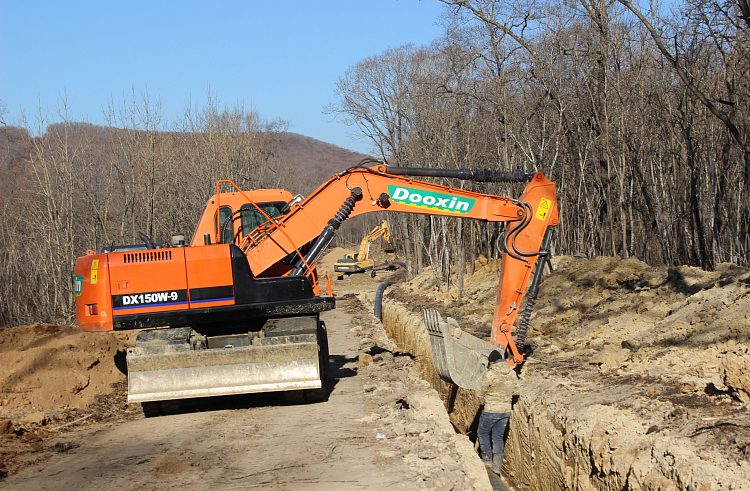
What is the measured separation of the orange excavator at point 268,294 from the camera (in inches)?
317

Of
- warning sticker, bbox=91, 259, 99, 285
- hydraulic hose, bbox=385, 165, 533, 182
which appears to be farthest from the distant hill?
warning sticker, bbox=91, 259, 99, 285

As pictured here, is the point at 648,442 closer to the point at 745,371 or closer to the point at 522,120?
the point at 745,371

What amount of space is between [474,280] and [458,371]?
1247cm

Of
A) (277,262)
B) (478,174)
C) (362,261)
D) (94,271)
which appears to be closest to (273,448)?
(277,262)

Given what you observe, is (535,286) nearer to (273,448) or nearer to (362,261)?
(273,448)

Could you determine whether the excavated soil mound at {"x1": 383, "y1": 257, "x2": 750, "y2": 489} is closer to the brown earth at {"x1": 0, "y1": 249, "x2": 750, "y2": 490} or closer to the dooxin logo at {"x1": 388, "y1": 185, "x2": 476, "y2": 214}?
the brown earth at {"x1": 0, "y1": 249, "x2": 750, "y2": 490}

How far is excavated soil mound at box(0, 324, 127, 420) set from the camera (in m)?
9.09

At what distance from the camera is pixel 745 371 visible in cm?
590

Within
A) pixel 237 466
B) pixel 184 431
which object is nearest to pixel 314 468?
pixel 237 466

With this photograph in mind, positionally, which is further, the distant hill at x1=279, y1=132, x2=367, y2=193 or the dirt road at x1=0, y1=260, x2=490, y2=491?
the distant hill at x1=279, y1=132, x2=367, y2=193

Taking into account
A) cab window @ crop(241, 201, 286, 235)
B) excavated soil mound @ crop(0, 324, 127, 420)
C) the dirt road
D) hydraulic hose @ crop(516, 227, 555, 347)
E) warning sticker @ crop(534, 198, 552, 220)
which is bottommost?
the dirt road

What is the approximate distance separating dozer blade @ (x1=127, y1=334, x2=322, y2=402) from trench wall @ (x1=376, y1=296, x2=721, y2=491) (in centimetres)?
295

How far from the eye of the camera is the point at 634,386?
7297 mm

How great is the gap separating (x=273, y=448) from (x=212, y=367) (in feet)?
6.24
